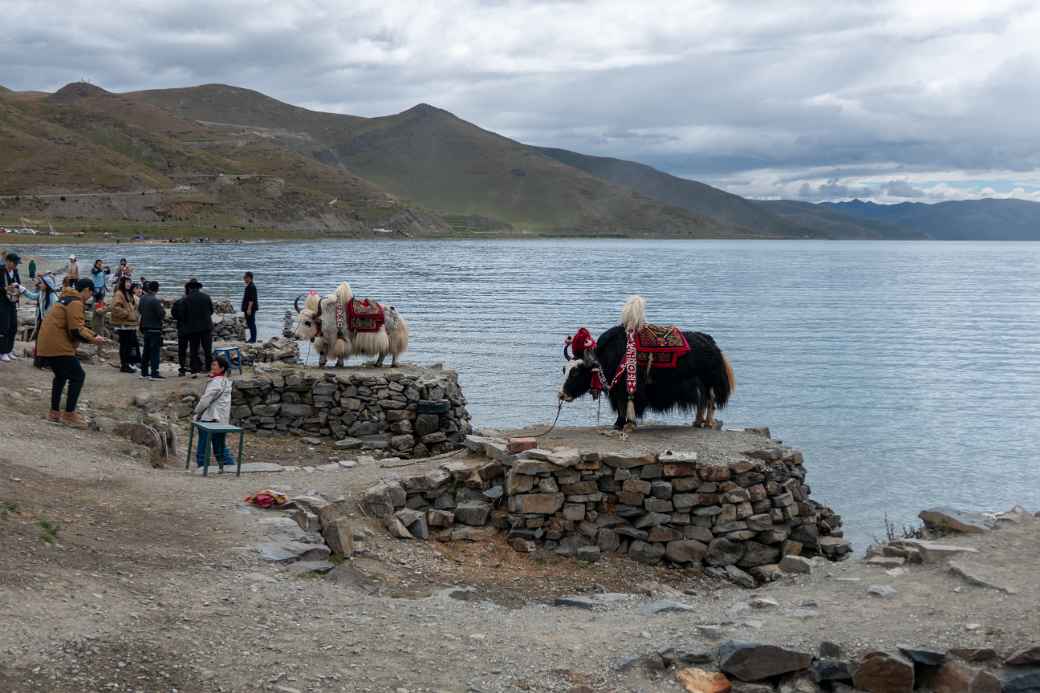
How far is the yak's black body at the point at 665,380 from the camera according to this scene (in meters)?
13.0

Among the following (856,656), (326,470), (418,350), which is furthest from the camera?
(418,350)

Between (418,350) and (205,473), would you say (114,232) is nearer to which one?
(418,350)

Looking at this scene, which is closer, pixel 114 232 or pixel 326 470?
pixel 326 470

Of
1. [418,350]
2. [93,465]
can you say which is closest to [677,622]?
[93,465]

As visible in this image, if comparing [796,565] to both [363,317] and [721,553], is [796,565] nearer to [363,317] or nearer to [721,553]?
[721,553]

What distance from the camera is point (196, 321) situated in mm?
18328

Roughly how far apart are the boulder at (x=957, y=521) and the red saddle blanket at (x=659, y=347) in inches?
141

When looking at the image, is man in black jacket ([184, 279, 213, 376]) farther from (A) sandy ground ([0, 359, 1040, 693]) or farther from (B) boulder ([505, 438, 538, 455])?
(B) boulder ([505, 438, 538, 455])

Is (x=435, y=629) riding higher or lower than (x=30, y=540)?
lower

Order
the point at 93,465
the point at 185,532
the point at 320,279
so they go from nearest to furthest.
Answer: the point at 185,532
the point at 93,465
the point at 320,279

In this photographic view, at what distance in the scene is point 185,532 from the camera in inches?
363

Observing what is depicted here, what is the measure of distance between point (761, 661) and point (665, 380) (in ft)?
20.3

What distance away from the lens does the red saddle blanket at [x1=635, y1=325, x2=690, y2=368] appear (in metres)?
12.9

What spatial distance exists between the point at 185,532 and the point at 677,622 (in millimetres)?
4515
